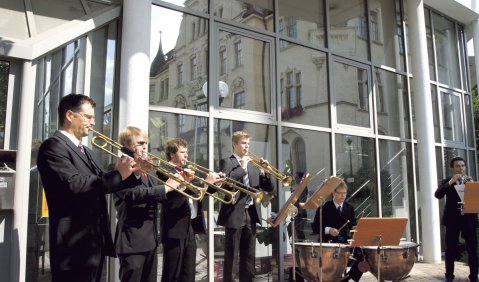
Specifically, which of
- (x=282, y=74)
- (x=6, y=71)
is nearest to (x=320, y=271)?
(x=282, y=74)

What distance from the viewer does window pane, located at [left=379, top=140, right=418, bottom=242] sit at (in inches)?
356

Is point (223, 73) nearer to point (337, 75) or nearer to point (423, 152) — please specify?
point (337, 75)

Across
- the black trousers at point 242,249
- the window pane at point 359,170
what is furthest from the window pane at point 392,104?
the black trousers at point 242,249

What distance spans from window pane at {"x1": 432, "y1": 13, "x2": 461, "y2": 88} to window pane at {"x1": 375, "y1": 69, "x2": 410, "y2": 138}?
2.01 m

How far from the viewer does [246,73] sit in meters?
7.04

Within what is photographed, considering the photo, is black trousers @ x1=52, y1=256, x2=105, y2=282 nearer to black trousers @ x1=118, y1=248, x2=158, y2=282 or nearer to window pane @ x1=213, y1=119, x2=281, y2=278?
black trousers @ x1=118, y1=248, x2=158, y2=282

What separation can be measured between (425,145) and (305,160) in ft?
9.51

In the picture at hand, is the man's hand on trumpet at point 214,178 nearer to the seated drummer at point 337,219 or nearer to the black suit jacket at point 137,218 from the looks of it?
the black suit jacket at point 137,218

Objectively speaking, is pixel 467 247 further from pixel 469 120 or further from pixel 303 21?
pixel 469 120

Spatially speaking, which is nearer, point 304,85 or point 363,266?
point 363,266

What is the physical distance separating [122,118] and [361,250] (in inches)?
130

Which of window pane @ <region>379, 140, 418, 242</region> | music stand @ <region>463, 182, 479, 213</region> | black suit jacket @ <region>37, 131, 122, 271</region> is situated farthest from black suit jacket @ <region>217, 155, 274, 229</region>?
window pane @ <region>379, 140, 418, 242</region>

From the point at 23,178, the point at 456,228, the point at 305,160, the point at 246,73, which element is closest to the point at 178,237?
the point at 23,178

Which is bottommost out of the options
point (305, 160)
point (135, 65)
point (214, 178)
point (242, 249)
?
point (242, 249)
